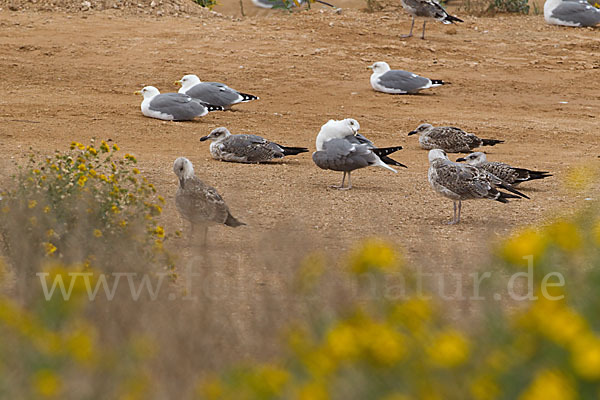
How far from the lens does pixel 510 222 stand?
7.54 metres

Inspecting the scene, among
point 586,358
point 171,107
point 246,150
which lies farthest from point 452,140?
point 586,358

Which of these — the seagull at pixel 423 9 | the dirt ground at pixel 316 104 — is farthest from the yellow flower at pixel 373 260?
the seagull at pixel 423 9

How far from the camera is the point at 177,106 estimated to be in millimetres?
12117

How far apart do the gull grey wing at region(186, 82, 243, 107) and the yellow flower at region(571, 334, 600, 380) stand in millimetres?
11052

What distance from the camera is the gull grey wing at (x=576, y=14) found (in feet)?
65.1

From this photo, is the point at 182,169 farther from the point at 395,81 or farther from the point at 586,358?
the point at 395,81

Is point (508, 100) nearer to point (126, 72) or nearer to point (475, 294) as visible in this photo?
point (126, 72)

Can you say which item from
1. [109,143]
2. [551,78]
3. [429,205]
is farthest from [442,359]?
[551,78]

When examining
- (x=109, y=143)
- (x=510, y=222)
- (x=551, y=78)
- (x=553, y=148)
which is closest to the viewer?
(x=510, y=222)

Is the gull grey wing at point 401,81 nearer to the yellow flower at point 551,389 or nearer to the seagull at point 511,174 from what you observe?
the seagull at point 511,174

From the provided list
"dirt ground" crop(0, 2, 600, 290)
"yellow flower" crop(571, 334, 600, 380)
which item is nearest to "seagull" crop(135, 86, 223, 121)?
"dirt ground" crop(0, 2, 600, 290)

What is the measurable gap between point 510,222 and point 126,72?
361 inches

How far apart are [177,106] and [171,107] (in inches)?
3.3

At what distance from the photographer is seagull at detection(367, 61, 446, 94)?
48.2ft
